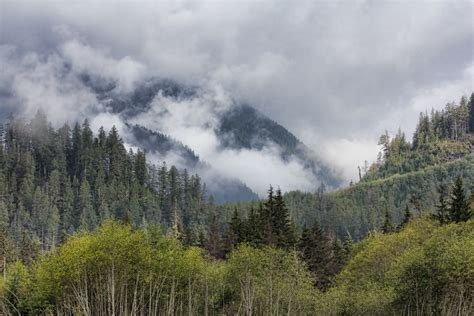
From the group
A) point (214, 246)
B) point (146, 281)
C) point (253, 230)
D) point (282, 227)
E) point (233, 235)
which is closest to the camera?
point (146, 281)

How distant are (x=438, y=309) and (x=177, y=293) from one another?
34507 millimetres

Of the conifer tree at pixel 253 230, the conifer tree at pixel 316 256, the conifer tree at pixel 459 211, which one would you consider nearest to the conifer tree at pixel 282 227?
the conifer tree at pixel 316 256

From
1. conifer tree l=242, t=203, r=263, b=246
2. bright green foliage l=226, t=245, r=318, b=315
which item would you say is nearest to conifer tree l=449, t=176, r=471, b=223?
bright green foliage l=226, t=245, r=318, b=315

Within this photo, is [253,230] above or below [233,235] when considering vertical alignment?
above

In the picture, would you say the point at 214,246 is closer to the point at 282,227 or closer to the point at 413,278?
the point at 282,227

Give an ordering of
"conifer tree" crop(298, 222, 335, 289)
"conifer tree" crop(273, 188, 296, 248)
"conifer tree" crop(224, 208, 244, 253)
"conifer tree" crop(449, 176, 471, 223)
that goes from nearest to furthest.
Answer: "conifer tree" crop(449, 176, 471, 223) → "conifer tree" crop(298, 222, 335, 289) → "conifer tree" crop(273, 188, 296, 248) → "conifer tree" crop(224, 208, 244, 253)

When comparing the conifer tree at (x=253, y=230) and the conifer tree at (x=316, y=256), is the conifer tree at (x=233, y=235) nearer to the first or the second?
the conifer tree at (x=253, y=230)

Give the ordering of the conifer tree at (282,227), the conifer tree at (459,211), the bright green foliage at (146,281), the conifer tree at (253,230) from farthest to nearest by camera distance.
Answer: the conifer tree at (282,227) → the conifer tree at (253,230) → the conifer tree at (459,211) → the bright green foliage at (146,281)

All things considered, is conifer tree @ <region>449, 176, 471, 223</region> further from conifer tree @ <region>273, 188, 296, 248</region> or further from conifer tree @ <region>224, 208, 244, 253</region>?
conifer tree @ <region>224, 208, 244, 253</region>

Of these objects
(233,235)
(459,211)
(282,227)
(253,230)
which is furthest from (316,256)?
(459,211)

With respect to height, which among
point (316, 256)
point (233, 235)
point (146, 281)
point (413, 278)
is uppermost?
point (233, 235)

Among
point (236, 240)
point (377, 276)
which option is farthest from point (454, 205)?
point (236, 240)

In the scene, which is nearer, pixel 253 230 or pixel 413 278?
pixel 413 278

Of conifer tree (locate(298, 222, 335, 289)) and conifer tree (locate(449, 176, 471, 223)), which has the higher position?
conifer tree (locate(449, 176, 471, 223))
